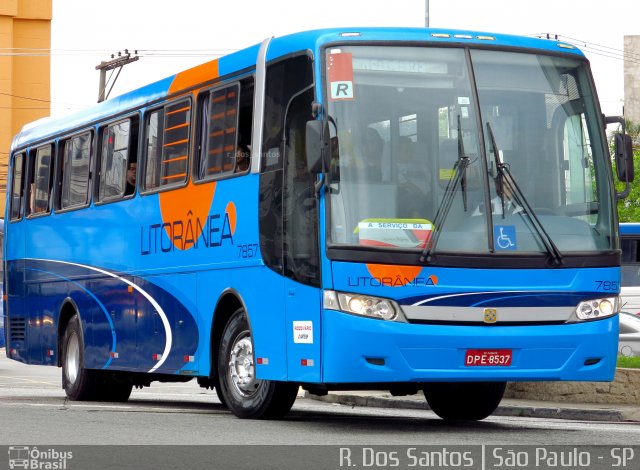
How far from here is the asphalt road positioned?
11.3 metres

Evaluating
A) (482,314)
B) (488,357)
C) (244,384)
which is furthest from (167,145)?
(488,357)

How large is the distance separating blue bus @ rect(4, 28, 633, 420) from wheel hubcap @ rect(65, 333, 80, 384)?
4.29m

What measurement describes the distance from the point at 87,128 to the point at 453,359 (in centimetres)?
785

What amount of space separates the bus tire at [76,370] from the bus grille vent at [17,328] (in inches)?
61.8

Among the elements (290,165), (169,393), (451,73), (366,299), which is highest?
(451,73)

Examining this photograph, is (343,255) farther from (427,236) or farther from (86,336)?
(86,336)

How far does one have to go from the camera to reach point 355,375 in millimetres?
12008

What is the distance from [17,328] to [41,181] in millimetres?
2285

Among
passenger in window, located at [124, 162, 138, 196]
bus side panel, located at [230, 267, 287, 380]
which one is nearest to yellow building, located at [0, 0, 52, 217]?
passenger in window, located at [124, 162, 138, 196]

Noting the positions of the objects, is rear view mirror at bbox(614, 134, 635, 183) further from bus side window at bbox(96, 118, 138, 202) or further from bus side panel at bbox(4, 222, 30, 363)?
bus side panel at bbox(4, 222, 30, 363)

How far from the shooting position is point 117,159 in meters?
17.1

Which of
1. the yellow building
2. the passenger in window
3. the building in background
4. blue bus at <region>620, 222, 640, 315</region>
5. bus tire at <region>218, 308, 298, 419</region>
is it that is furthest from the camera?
the building in background

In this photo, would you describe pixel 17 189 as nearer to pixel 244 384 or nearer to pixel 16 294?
pixel 16 294

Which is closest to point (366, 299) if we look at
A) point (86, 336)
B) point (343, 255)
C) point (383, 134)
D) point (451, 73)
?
point (343, 255)
